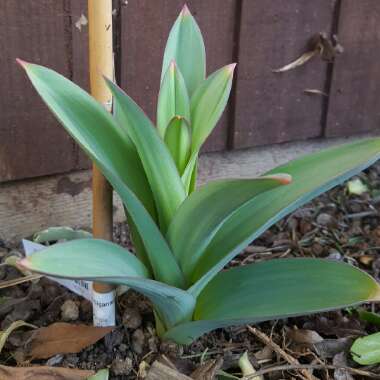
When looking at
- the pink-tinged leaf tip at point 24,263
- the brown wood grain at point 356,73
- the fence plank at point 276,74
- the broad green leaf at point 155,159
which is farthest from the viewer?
the brown wood grain at point 356,73

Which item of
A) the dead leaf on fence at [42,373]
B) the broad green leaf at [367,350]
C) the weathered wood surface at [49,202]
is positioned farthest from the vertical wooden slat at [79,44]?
the broad green leaf at [367,350]

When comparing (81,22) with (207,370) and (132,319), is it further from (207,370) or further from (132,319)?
(207,370)

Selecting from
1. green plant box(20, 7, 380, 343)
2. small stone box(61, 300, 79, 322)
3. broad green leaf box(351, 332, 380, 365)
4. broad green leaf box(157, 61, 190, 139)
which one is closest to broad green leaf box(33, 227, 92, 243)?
small stone box(61, 300, 79, 322)

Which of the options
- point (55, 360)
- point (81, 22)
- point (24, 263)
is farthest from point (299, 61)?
point (24, 263)

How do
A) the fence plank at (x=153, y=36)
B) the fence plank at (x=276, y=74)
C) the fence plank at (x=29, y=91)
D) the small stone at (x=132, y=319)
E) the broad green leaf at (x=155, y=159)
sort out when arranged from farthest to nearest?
1. the fence plank at (x=276, y=74)
2. the fence plank at (x=153, y=36)
3. the fence plank at (x=29, y=91)
4. the small stone at (x=132, y=319)
5. the broad green leaf at (x=155, y=159)

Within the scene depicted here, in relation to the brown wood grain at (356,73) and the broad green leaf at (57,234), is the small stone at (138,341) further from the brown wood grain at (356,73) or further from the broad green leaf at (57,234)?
the brown wood grain at (356,73)

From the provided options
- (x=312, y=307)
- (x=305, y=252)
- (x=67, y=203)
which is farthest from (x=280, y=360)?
(x=67, y=203)
